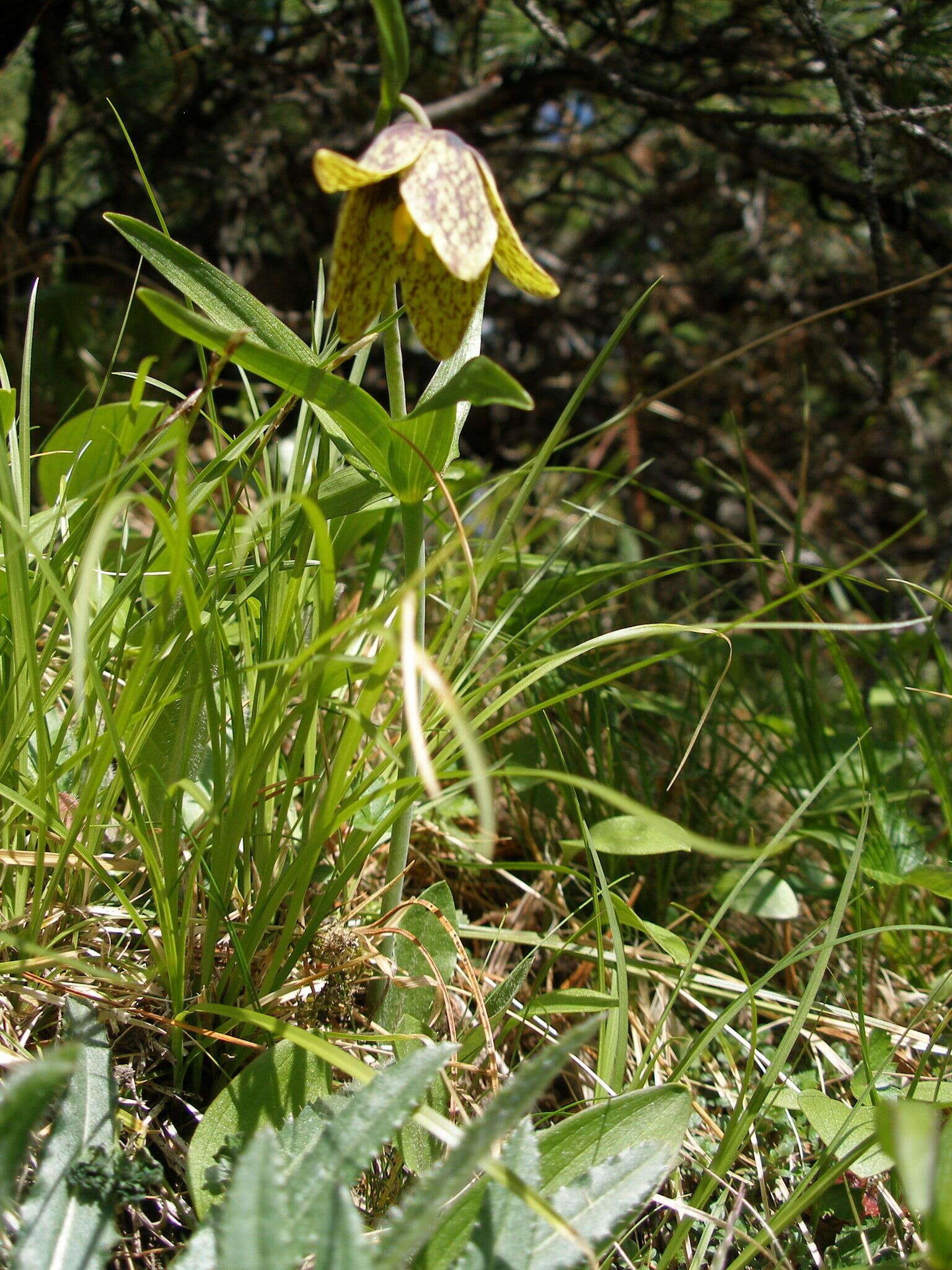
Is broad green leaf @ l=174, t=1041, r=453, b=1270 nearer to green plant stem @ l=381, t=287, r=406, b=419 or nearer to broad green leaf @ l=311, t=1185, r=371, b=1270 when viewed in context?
broad green leaf @ l=311, t=1185, r=371, b=1270

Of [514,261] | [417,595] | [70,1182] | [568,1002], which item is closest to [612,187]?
[514,261]

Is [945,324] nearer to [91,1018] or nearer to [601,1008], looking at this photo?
[601,1008]

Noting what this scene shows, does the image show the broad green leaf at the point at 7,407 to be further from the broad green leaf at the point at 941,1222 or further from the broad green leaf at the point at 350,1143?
the broad green leaf at the point at 941,1222

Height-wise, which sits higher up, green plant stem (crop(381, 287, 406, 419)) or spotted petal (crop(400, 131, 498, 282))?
spotted petal (crop(400, 131, 498, 282))

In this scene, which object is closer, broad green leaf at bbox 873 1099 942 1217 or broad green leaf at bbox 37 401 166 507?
broad green leaf at bbox 873 1099 942 1217

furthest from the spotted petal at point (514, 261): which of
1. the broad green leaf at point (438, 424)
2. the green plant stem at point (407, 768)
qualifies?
the green plant stem at point (407, 768)

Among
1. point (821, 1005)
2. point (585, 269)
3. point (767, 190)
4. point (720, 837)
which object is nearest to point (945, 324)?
point (767, 190)

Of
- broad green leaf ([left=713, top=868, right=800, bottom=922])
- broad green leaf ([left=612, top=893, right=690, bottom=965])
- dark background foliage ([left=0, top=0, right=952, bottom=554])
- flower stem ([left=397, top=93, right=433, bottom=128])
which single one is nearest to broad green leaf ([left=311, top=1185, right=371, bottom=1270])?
broad green leaf ([left=612, top=893, right=690, bottom=965])
